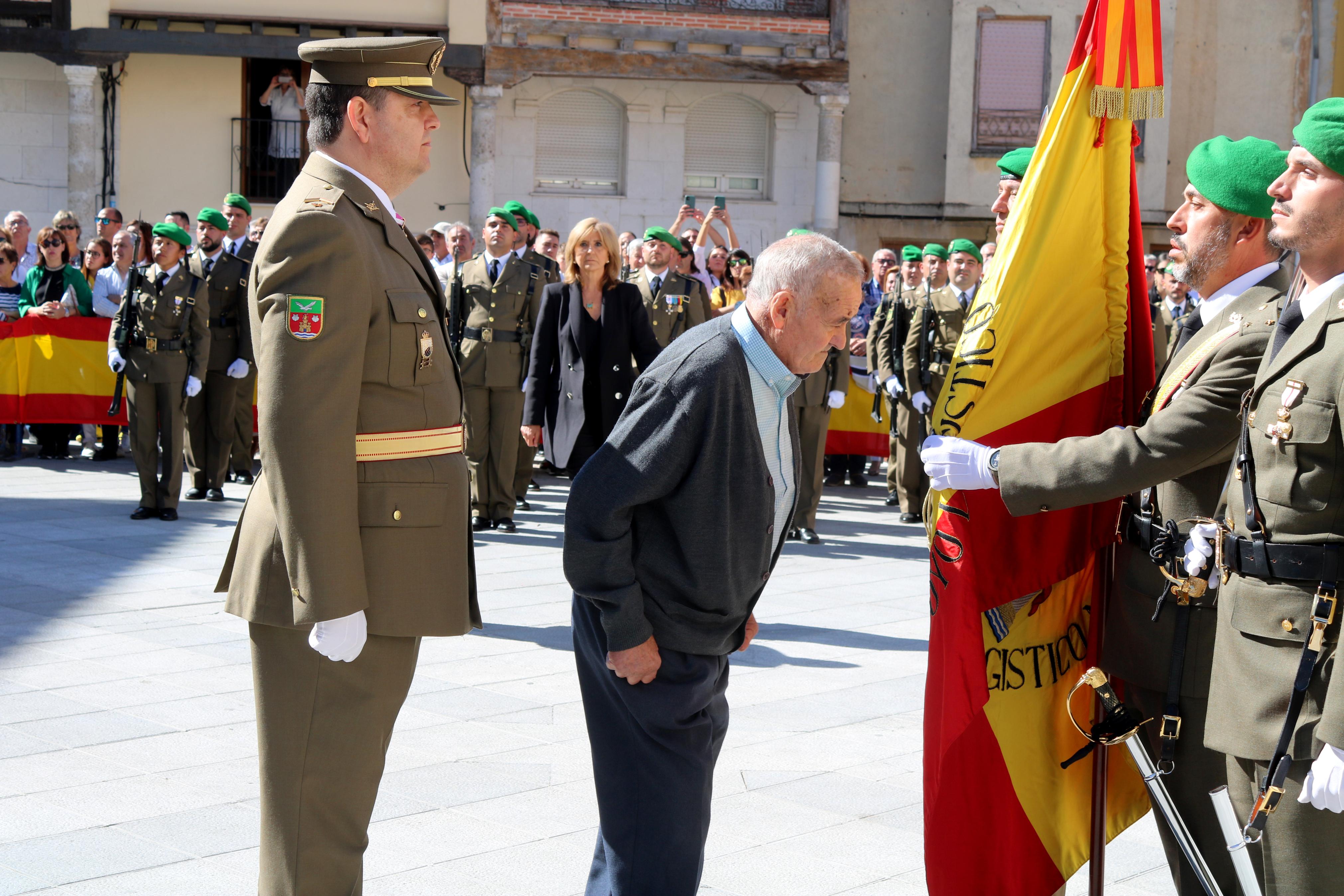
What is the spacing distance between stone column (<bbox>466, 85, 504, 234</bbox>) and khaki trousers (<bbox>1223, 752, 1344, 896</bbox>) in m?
20.5

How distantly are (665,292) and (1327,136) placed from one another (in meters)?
8.56

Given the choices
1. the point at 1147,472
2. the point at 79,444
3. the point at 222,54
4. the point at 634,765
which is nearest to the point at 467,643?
the point at 634,765

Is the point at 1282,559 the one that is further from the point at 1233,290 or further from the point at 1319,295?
the point at 1233,290

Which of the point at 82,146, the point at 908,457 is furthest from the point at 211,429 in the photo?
the point at 82,146

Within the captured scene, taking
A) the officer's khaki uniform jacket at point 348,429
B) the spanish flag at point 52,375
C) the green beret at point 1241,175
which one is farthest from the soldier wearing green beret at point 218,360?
the green beret at point 1241,175

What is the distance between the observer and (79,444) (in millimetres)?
14703

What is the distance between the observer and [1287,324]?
3.00 meters

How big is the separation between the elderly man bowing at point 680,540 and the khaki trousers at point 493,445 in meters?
7.14

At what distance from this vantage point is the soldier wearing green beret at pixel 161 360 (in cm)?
1027

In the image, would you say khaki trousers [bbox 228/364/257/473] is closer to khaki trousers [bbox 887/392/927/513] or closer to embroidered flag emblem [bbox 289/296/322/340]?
khaki trousers [bbox 887/392/927/513]

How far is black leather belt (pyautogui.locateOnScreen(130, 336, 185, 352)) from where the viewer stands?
10352 millimetres

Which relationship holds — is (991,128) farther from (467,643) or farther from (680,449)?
(680,449)

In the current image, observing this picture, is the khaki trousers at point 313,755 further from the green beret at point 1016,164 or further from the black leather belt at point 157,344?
the black leather belt at point 157,344

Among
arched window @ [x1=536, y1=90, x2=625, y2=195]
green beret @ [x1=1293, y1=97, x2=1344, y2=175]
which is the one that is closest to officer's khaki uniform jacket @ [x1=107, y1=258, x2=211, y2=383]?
green beret @ [x1=1293, y1=97, x2=1344, y2=175]
